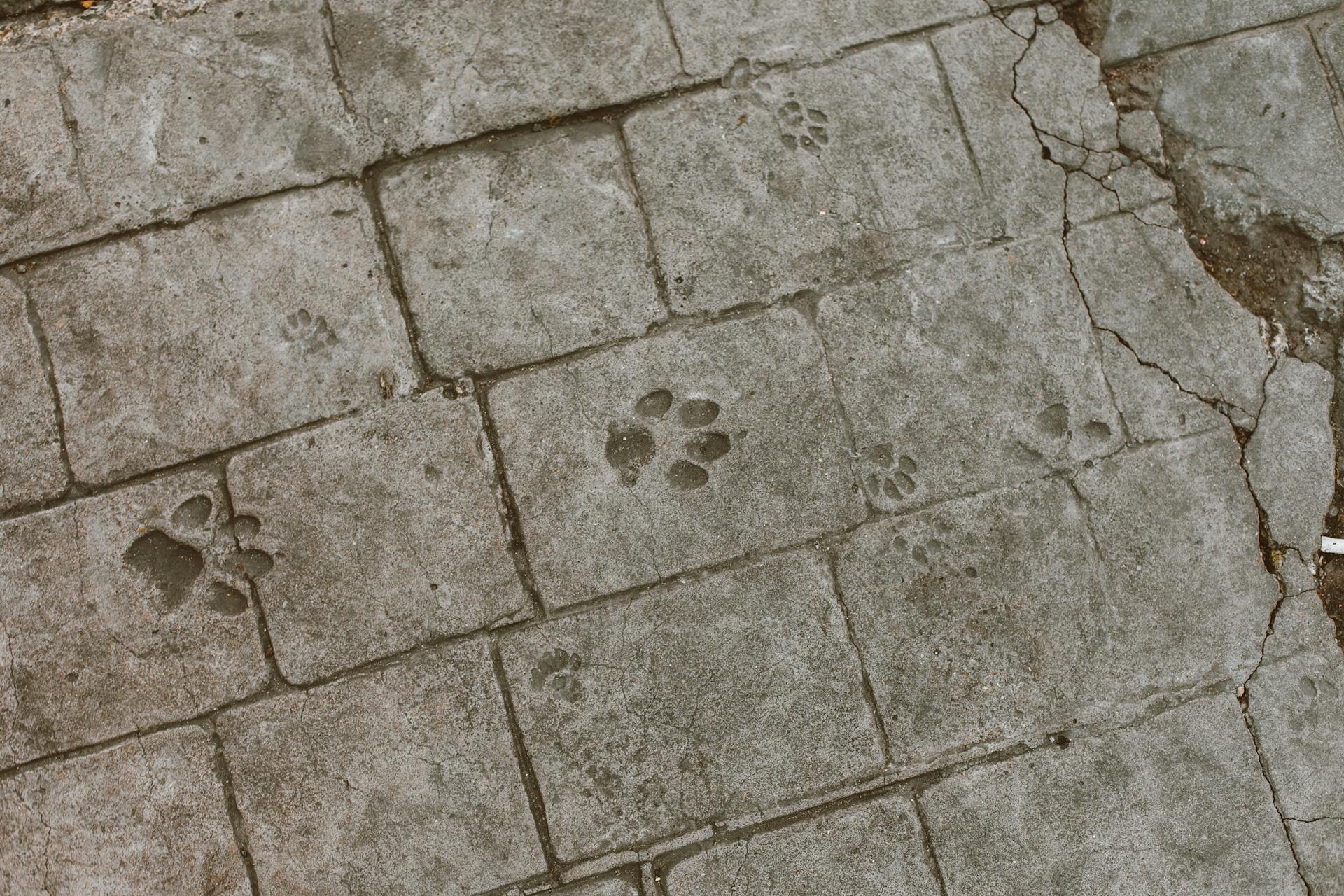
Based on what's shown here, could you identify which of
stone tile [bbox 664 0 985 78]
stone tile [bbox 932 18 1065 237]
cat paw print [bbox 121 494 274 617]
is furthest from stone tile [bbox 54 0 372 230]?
stone tile [bbox 932 18 1065 237]

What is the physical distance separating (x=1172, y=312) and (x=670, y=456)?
5.19 feet

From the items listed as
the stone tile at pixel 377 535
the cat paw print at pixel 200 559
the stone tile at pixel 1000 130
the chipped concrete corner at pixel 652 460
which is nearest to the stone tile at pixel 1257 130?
the chipped concrete corner at pixel 652 460

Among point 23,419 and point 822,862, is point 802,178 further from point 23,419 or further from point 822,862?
point 23,419

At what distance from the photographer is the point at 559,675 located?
2.47 meters

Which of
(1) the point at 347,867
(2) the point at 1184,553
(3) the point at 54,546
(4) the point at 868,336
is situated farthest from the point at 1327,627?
(3) the point at 54,546

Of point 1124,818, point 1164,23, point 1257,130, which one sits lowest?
point 1124,818

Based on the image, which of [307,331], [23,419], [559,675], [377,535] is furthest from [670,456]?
[23,419]

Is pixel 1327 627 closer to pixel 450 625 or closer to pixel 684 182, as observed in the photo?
pixel 684 182

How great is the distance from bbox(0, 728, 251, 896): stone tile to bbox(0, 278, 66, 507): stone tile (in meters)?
0.78

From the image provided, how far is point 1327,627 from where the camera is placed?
8.52 feet

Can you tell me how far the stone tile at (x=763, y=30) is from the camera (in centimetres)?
265

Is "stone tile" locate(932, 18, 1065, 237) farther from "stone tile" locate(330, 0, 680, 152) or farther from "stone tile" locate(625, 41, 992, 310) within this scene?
"stone tile" locate(330, 0, 680, 152)

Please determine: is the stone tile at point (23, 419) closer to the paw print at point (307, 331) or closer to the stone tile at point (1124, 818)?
the paw print at point (307, 331)

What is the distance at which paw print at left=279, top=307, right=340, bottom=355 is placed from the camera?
253 centimetres
